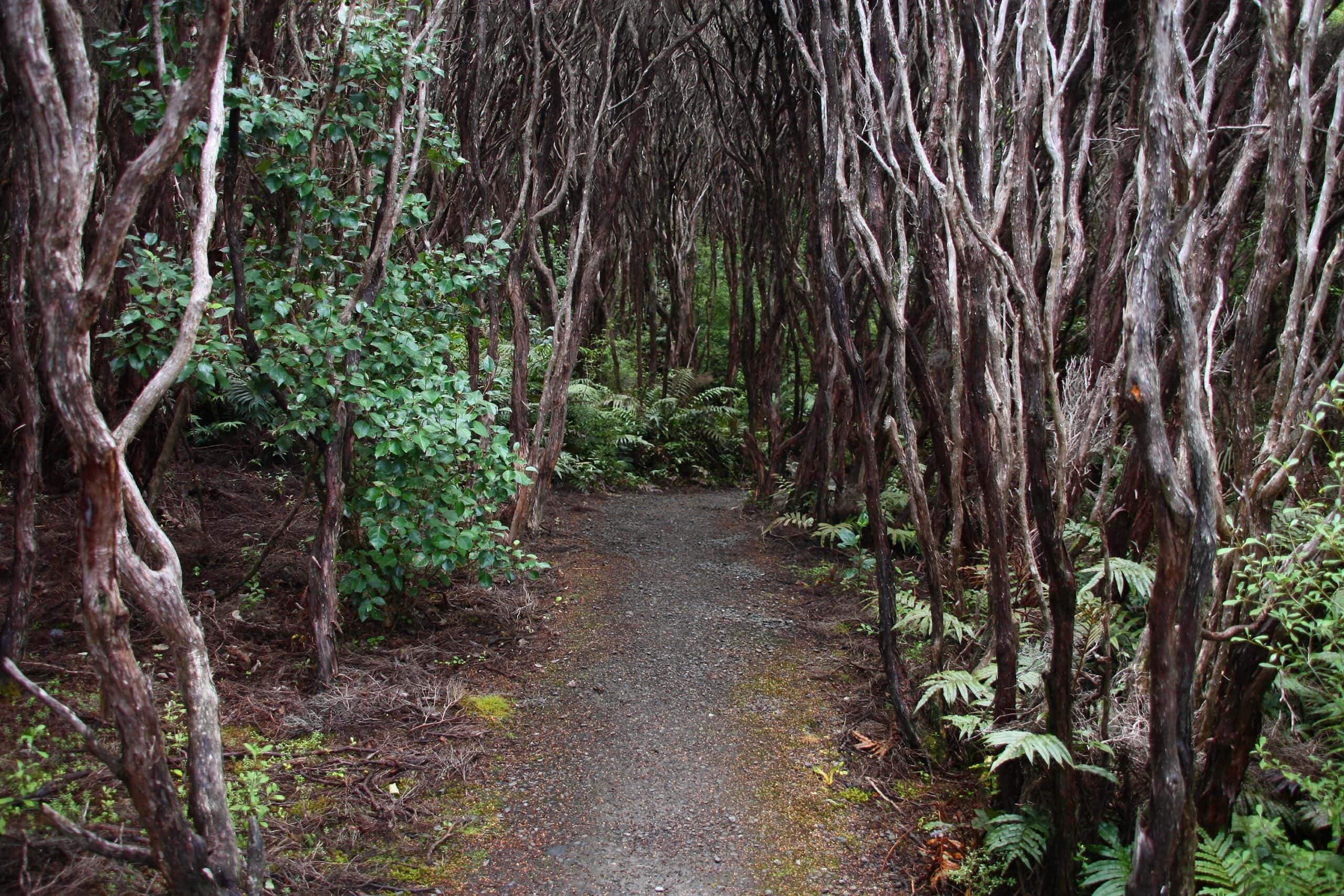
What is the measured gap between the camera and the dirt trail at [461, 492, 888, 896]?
2.72 meters

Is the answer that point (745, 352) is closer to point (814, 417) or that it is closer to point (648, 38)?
point (814, 417)

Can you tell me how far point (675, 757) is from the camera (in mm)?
3393

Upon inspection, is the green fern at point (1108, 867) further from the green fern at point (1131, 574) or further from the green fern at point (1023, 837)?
the green fern at point (1131, 574)

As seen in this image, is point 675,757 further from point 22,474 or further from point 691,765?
point 22,474

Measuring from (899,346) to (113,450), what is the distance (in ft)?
9.30

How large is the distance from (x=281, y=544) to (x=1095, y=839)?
4.35 m

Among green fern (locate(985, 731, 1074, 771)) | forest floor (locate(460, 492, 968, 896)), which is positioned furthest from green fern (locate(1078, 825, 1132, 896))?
forest floor (locate(460, 492, 968, 896))

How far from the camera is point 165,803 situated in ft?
6.29

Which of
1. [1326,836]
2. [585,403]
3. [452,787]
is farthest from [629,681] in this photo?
[585,403]

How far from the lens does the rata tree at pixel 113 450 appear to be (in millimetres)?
1731

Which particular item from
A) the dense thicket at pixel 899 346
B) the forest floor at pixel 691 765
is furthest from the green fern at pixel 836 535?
the forest floor at pixel 691 765

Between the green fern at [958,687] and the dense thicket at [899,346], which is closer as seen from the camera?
the dense thicket at [899,346]

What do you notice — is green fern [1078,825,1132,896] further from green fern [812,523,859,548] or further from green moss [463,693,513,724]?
green fern [812,523,859,548]

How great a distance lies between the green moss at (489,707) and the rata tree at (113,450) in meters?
1.61
